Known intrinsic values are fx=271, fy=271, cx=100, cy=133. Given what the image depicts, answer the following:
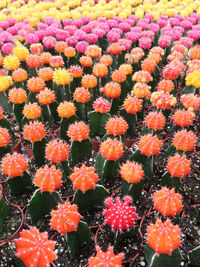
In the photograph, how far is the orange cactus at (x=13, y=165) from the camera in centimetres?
219

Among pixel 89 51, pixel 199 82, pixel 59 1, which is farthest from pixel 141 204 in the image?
pixel 59 1

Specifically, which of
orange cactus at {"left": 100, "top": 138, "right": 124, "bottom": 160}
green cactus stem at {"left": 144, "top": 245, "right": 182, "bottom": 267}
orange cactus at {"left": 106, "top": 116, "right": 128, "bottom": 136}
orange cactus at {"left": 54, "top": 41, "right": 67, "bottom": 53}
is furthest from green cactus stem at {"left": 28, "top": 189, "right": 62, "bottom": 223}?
orange cactus at {"left": 54, "top": 41, "right": 67, "bottom": 53}

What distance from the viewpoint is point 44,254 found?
152cm

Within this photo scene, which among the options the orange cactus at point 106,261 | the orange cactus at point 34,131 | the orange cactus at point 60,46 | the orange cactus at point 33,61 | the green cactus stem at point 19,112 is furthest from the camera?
the orange cactus at point 60,46

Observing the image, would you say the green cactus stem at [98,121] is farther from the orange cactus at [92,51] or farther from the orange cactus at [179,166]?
the orange cactus at [92,51]

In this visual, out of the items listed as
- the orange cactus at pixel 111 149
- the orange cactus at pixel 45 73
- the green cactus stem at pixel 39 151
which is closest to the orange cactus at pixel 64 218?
the orange cactus at pixel 111 149

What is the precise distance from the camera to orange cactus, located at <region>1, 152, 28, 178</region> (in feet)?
7.18

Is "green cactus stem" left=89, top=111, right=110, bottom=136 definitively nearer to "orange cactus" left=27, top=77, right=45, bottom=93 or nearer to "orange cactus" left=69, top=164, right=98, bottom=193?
"orange cactus" left=27, top=77, right=45, bottom=93

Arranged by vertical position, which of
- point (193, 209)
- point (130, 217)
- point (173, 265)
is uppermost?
point (130, 217)

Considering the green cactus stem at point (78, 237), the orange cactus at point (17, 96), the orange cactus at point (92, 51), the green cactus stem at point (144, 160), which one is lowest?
the green cactus stem at point (78, 237)

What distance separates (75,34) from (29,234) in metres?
3.81

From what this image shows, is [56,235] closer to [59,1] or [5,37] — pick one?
[5,37]

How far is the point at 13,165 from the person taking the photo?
2197 millimetres

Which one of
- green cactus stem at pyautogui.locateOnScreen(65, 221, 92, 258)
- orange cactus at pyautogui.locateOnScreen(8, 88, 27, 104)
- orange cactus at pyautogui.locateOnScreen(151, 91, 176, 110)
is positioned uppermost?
orange cactus at pyautogui.locateOnScreen(8, 88, 27, 104)
